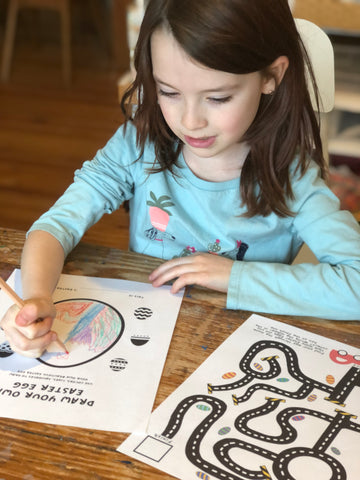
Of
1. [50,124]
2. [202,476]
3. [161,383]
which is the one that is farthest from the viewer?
[50,124]

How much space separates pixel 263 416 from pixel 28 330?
11.0 inches

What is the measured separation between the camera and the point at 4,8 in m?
4.54

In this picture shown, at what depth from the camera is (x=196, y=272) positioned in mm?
854

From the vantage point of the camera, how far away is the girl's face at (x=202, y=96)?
0.77m

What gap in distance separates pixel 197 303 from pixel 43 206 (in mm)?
1611

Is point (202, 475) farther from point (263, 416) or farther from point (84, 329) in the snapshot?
point (84, 329)

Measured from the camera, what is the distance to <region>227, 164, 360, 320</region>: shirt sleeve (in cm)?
82

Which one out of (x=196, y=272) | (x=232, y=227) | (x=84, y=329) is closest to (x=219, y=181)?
(x=232, y=227)

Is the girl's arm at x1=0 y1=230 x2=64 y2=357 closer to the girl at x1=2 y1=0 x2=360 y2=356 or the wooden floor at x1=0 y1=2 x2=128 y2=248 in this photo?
the girl at x1=2 y1=0 x2=360 y2=356

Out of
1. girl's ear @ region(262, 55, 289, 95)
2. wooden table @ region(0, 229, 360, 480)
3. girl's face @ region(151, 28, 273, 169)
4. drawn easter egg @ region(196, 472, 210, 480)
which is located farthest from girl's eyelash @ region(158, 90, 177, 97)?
drawn easter egg @ region(196, 472, 210, 480)

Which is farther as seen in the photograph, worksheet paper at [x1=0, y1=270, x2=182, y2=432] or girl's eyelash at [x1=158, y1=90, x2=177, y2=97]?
girl's eyelash at [x1=158, y1=90, x2=177, y2=97]

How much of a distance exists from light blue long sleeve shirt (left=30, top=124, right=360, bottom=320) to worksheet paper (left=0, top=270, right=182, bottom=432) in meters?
0.10

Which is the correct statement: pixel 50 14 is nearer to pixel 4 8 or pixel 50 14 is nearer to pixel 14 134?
pixel 4 8

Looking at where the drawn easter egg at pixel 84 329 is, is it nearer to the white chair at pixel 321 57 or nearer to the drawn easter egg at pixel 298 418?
the drawn easter egg at pixel 298 418
